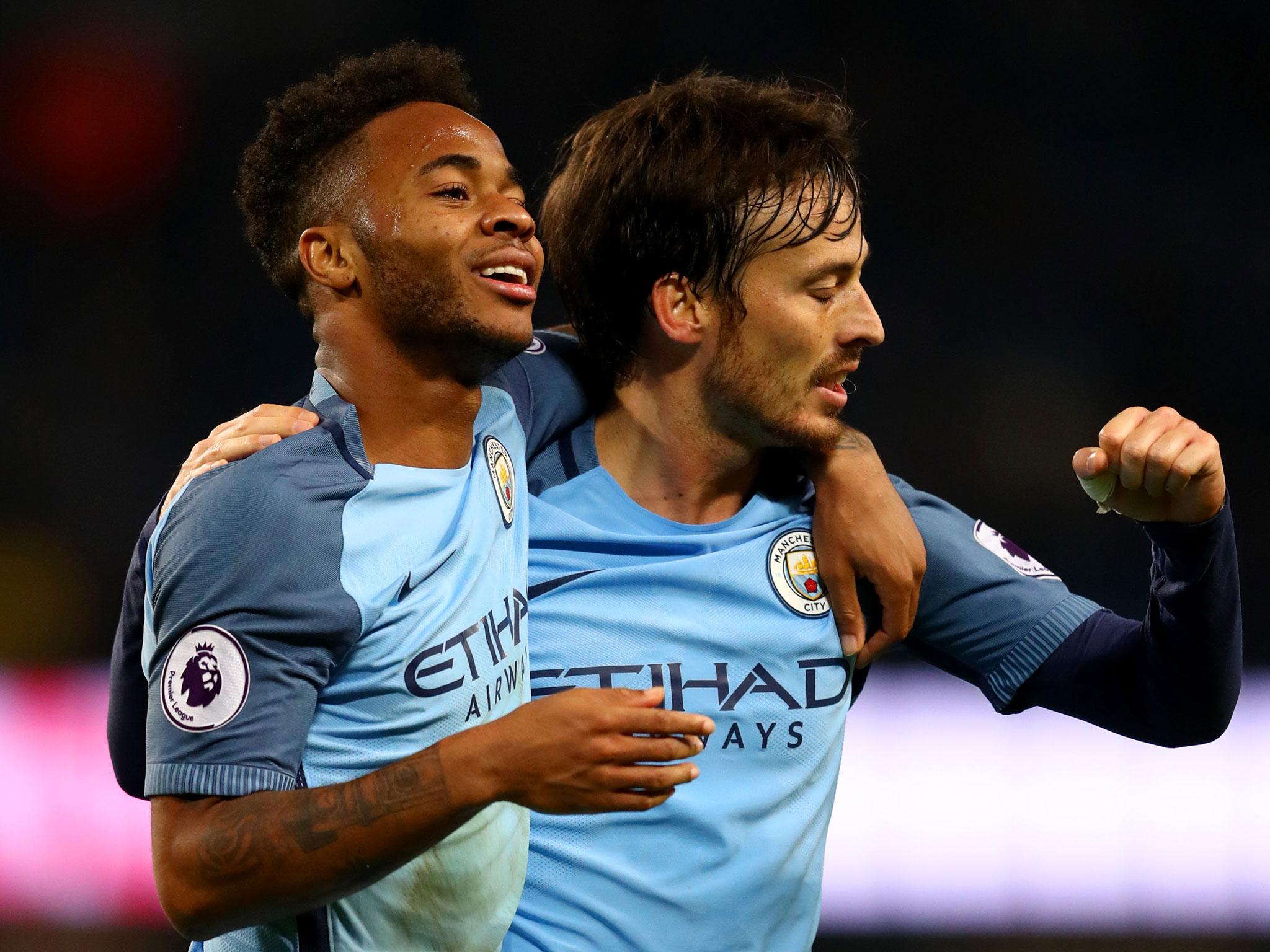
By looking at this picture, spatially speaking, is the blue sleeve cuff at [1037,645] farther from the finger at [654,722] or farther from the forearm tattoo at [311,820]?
the forearm tattoo at [311,820]

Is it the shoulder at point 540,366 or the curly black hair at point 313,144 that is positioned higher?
the curly black hair at point 313,144

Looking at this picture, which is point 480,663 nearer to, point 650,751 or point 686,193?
point 650,751

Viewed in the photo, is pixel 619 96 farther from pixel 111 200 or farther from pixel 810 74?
pixel 111 200

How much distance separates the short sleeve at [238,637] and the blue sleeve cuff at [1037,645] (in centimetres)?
101

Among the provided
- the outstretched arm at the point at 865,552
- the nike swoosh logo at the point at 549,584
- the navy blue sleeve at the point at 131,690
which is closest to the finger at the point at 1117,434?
the outstretched arm at the point at 865,552

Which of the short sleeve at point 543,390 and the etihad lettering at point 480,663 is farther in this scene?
the short sleeve at point 543,390

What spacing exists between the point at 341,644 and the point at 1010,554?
43.2 inches

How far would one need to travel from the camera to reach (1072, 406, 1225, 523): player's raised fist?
5.37ft

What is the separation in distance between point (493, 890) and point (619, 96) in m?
4.09

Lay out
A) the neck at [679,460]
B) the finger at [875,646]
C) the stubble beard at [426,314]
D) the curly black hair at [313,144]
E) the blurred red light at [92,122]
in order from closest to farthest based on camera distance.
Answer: the stubble beard at [426,314] → the curly black hair at [313,144] → the finger at [875,646] → the neck at [679,460] → the blurred red light at [92,122]

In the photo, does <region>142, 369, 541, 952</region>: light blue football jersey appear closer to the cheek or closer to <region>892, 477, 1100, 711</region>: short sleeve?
the cheek

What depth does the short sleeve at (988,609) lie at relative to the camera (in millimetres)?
2047

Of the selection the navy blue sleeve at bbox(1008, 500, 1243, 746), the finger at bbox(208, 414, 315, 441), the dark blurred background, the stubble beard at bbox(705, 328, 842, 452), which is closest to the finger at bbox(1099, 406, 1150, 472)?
the navy blue sleeve at bbox(1008, 500, 1243, 746)

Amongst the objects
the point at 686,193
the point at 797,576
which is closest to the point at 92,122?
the point at 686,193
